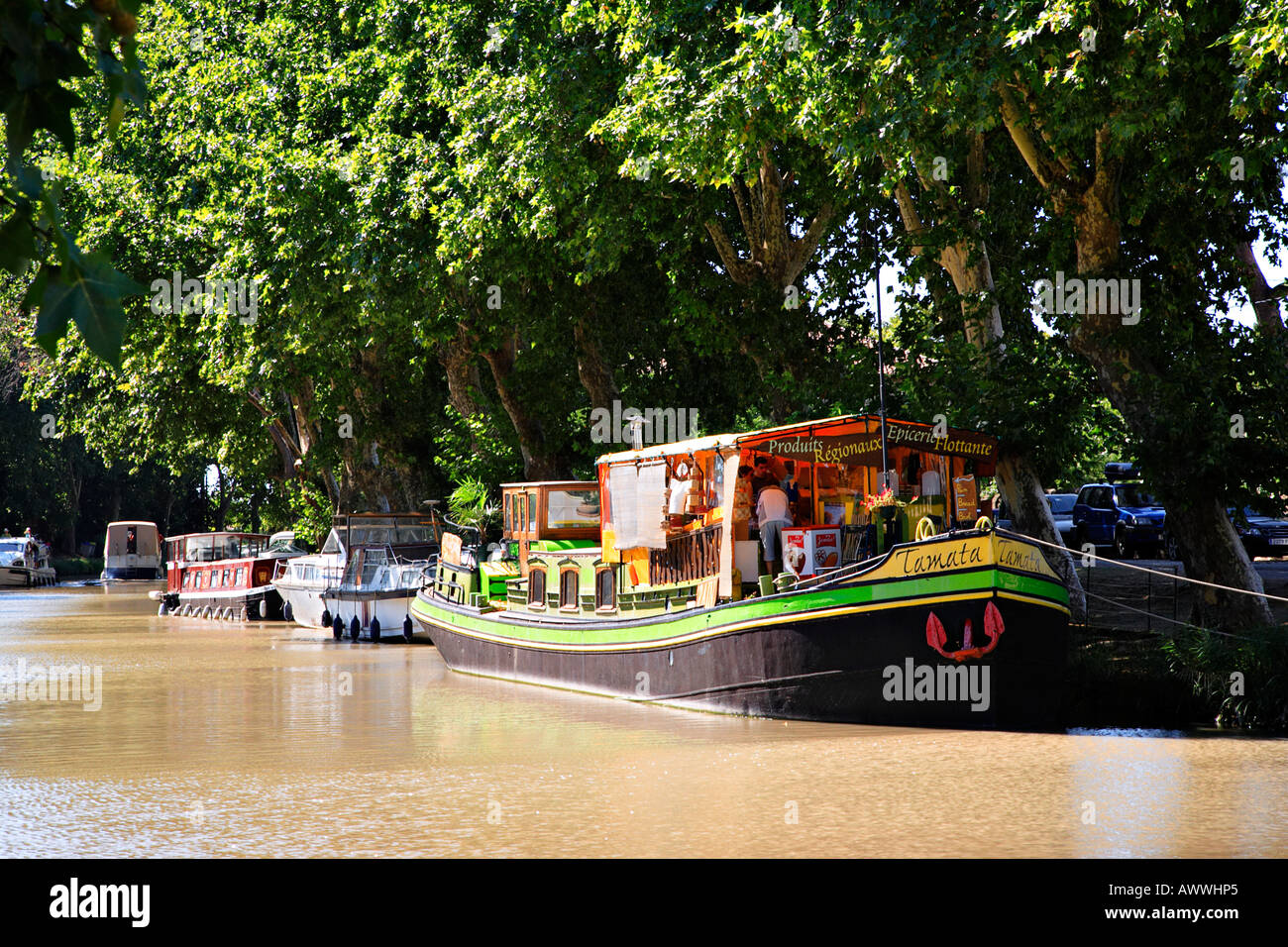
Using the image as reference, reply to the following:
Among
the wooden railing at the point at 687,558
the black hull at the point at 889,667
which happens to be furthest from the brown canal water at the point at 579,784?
the wooden railing at the point at 687,558

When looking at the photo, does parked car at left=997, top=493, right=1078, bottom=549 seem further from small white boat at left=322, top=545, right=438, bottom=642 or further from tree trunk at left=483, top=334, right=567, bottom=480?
small white boat at left=322, top=545, right=438, bottom=642

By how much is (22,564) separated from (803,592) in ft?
158

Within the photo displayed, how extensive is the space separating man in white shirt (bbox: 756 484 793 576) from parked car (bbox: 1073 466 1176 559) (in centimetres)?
2078

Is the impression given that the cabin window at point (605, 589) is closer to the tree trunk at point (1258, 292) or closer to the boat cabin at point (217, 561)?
the tree trunk at point (1258, 292)

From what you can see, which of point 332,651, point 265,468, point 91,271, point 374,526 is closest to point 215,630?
point 374,526

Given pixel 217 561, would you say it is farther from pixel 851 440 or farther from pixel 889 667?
pixel 889 667

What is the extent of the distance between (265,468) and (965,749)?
133 ft

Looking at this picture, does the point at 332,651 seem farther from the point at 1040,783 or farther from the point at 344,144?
the point at 1040,783

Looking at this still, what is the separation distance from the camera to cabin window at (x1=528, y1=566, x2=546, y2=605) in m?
21.2

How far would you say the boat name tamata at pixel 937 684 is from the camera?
14273 millimetres

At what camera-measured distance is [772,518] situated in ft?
54.2

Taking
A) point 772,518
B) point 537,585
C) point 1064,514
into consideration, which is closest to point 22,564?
point 1064,514

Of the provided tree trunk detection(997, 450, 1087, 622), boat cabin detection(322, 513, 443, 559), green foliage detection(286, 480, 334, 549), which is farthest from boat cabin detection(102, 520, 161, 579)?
tree trunk detection(997, 450, 1087, 622)

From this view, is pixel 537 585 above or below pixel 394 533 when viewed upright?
below
